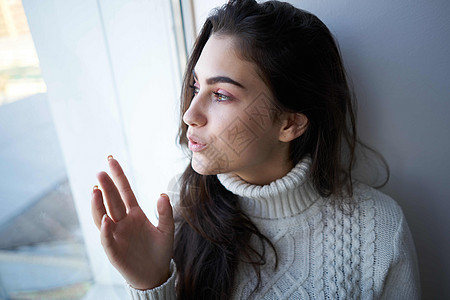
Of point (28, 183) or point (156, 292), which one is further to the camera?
point (156, 292)

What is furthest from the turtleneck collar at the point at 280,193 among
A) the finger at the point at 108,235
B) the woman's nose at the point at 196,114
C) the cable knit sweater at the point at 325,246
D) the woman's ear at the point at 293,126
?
the finger at the point at 108,235

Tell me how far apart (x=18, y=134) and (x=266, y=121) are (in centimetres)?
54

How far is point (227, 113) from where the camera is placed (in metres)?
0.73

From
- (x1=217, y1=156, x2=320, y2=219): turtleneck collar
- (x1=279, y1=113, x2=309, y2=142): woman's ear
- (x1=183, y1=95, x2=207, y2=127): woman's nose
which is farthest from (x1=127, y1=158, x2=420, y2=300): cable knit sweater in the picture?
(x1=183, y1=95, x2=207, y2=127): woman's nose

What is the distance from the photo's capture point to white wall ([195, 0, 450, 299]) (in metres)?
0.84

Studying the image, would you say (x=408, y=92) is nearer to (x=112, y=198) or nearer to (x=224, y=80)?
(x=224, y=80)

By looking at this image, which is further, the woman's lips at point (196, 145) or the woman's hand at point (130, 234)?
the woman's lips at point (196, 145)

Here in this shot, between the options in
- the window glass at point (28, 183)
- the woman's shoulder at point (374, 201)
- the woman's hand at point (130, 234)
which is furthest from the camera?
the woman's shoulder at point (374, 201)

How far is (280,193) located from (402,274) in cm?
40

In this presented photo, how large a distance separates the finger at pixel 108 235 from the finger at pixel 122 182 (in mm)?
88

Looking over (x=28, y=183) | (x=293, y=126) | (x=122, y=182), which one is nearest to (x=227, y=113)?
(x=293, y=126)

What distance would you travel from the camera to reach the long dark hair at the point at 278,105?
0.73 metres

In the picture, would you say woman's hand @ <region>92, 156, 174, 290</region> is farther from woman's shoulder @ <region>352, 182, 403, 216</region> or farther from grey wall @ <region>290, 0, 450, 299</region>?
grey wall @ <region>290, 0, 450, 299</region>

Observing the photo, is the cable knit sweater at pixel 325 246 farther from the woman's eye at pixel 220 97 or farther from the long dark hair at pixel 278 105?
the woman's eye at pixel 220 97
